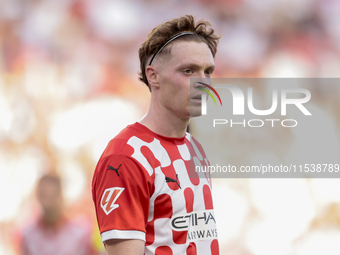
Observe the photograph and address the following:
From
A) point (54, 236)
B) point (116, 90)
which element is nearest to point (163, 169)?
point (54, 236)

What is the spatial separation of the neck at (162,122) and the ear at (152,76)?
0.08 meters

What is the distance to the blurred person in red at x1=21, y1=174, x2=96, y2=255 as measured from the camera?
3057 mm

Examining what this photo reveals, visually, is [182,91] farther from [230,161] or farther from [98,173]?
[230,161]

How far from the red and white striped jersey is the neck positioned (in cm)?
3

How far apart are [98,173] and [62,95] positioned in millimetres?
3370

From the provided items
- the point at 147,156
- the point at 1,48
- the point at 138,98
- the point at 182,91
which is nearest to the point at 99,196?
the point at 147,156

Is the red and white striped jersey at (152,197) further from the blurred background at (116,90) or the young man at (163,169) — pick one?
the blurred background at (116,90)

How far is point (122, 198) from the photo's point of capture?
1.09m

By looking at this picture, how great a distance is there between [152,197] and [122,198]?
99 millimetres

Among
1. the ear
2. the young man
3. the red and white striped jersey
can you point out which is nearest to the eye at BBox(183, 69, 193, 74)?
the young man

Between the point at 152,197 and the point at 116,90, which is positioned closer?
the point at 152,197

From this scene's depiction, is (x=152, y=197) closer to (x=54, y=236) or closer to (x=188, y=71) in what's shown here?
(x=188, y=71)

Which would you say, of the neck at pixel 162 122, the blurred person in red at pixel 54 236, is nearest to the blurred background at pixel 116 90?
the blurred person in red at pixel 54 236

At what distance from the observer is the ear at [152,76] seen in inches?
53.1
